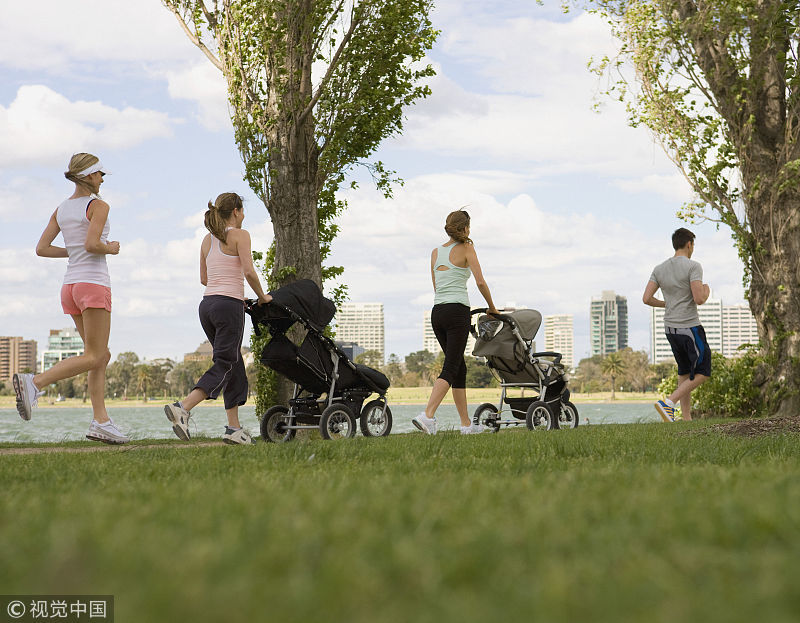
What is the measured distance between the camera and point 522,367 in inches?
386

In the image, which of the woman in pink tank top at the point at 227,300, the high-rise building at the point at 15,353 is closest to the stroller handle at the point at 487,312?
the woman in pink tank top at the point at 227,300

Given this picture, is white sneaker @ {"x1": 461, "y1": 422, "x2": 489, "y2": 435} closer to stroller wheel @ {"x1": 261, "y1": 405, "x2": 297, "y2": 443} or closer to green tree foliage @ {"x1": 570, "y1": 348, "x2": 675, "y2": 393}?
stroller wheel @ {"x1": 261, "y1": 405, "x2": 297, "y2": 443}

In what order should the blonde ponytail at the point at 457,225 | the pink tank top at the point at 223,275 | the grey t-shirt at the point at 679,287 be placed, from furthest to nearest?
1. the grey t-shirt at the point at 679,287
2. the blonde ponytail at the point at 457,225
3. the pink tank top at the point at 223,275

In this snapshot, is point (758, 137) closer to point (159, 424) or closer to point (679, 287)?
point (679, 287)

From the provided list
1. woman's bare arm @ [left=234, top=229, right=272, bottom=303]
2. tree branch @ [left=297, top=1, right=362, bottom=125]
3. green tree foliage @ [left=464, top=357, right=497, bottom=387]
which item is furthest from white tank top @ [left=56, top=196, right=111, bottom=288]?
tree branch @ [left=297, top=1, right=362, bottom=125]

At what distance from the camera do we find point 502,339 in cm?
962

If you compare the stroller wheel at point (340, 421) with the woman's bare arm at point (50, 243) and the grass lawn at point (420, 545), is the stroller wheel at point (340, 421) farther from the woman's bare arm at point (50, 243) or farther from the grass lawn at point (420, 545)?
the grass lawn at point (420, 545)

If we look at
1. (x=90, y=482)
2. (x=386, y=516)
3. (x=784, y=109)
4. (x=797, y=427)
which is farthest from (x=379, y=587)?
(x=784, y=109)

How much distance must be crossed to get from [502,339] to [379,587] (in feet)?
26.1

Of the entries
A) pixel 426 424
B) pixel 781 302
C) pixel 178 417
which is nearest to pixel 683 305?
pixel 781 302

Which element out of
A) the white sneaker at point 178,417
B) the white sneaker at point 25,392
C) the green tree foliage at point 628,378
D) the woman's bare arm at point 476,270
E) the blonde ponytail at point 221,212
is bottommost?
the green tree foliage at point 628,378

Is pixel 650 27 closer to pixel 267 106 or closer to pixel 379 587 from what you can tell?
pixel 267 106

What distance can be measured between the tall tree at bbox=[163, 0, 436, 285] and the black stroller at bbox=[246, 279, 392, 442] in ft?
10.0

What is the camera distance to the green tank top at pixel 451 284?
8.98 m
